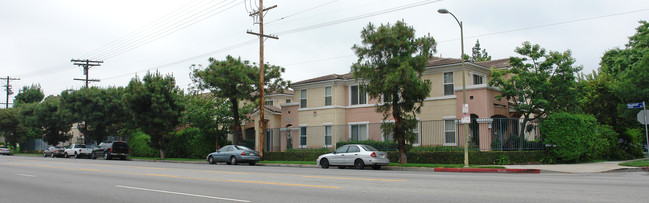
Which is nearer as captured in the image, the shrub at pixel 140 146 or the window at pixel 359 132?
the window at pixel 359 132

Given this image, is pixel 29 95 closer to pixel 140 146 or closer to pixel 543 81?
pixel 140 146

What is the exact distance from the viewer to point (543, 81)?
85.5ft

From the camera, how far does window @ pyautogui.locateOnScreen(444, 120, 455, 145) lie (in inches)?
1147

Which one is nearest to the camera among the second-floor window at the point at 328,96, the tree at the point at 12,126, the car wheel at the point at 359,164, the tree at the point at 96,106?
the car wheel at the point at 359,164

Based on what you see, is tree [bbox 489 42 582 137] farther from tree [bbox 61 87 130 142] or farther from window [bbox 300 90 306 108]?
tree [bbox 61 87 130 142]

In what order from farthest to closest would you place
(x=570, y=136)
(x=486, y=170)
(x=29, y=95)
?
(x=29, y=95)
(x=570, y=136)
(x=486, y=170)

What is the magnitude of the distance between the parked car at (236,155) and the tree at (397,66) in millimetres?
8232

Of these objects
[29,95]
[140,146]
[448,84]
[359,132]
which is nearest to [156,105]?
[140,146]

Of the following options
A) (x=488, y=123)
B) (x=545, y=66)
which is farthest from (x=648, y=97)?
(x=488, y=123)

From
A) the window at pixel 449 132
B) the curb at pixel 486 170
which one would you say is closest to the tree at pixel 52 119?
the window at pixel 449 132

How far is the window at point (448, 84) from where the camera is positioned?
30.0 m

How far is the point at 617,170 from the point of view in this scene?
65.6 ft

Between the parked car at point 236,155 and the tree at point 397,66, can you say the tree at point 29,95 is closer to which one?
the parked car at point 236,155

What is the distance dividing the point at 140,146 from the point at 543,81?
115 ft
